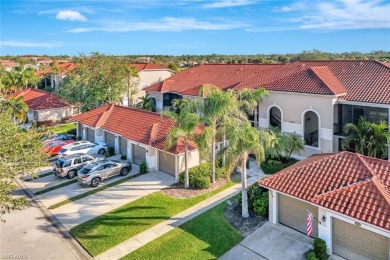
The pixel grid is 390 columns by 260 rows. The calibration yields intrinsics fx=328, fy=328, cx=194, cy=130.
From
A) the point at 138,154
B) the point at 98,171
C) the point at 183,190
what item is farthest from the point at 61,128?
the point at 183,190

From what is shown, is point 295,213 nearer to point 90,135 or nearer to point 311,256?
point 311,256

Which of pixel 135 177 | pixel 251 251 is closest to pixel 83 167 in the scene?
pixel 135 177

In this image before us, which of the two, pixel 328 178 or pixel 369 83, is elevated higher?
pixel 369 83

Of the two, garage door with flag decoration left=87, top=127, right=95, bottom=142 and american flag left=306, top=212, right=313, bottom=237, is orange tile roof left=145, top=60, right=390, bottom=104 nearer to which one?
garage door with flag decoration left=87, top=127, right=95, bottom=142

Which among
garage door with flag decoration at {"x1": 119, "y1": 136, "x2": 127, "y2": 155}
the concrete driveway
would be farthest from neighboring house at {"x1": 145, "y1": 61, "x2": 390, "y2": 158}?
garage door with flag decoration at {"x1": 119, "y1": 136, "x2": 127, "y2": 155}

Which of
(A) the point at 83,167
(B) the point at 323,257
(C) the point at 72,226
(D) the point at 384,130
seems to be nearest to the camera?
(B) the point at 323,257

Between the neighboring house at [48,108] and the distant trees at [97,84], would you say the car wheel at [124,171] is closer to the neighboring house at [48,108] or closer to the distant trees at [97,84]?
the distant trees at [97,84]

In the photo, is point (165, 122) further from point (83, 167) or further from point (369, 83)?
point (369, 83)
